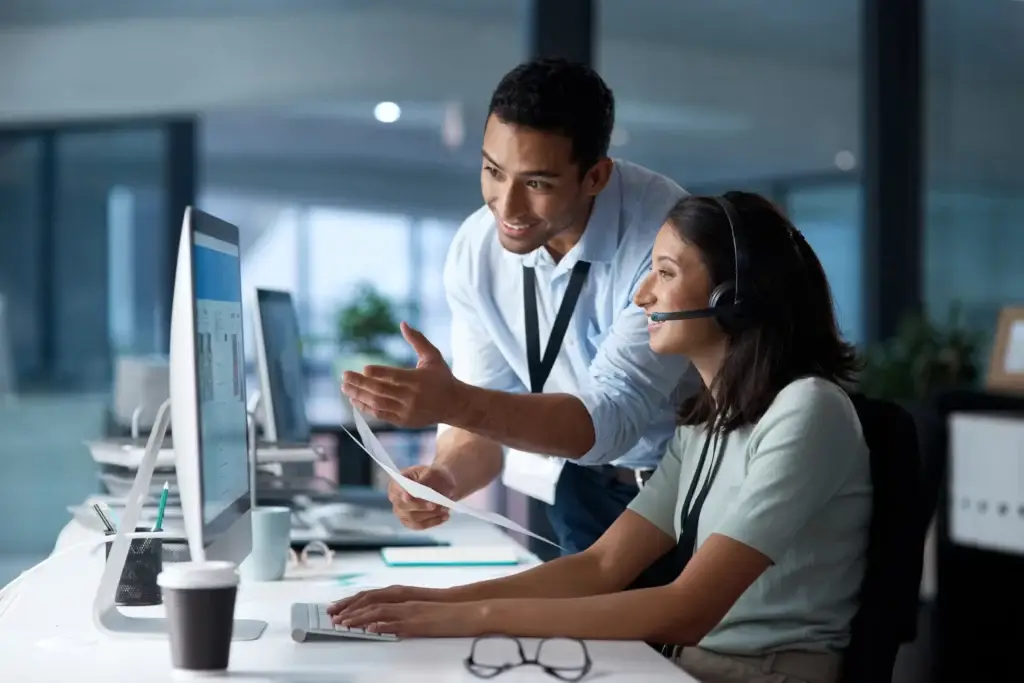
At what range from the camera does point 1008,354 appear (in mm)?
4605

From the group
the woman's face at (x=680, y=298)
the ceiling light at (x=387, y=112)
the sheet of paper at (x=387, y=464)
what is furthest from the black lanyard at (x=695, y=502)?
the ceiling light at (x=387, y=112)

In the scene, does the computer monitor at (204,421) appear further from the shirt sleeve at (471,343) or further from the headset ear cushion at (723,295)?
the shirt sleeve at (471,343)

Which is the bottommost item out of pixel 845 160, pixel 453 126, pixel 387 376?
pixel 387 376

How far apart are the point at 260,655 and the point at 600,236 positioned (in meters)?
1.10

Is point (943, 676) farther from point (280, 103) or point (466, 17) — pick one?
point (280, 103)

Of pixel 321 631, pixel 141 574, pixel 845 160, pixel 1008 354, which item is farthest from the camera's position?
pixel 845 160

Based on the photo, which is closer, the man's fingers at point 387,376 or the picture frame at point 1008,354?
the man's fingers at point 387,376

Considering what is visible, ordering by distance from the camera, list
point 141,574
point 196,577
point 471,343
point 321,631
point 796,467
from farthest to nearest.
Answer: point 471,343 → point 141,574 → point 796,467 → point 321,631 → point 196,577

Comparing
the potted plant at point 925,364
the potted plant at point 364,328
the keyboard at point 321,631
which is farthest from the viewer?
the potted plant at point 364,328

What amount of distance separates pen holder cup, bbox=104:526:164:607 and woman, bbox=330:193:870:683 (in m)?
0.31

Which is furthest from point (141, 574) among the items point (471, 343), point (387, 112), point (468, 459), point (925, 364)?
point (387, 112)

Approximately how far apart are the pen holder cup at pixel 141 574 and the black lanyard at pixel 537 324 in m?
0.88

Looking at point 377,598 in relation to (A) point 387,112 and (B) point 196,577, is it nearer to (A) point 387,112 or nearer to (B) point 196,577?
(B) point 196,577

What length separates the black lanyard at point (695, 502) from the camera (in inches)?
74.8
